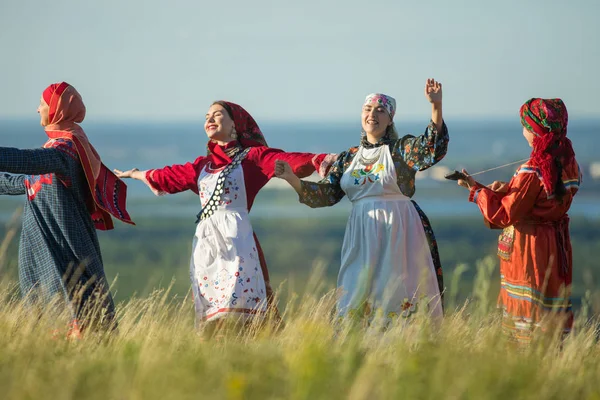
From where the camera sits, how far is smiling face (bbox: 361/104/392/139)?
7469 millimetres

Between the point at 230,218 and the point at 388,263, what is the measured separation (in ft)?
3.86

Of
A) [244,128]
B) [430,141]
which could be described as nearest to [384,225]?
[430,141]

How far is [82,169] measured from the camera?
733 cm

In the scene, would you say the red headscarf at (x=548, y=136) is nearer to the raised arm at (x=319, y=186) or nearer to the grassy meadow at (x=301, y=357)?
the grassy meadow at (x=301, y=357)

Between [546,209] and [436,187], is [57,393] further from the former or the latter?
A: [436,187]

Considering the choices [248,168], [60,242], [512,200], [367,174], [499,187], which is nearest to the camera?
[512,200]

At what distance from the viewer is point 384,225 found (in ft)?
24.1

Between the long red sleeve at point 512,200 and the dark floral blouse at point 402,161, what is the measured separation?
1.52ft

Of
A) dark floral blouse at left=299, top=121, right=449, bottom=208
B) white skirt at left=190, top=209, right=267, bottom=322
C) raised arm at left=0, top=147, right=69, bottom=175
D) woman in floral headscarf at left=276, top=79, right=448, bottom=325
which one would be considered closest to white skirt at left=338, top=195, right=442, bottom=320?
woman in floral headscarf at left=276, top=79, right=448, bottom=325

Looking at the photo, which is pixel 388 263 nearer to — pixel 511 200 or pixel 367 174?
pixel 367 174

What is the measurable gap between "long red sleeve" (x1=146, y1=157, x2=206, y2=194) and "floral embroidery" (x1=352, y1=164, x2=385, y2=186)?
1.23 m

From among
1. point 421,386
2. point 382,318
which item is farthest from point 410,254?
point 421,386

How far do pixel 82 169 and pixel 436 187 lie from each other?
6740cm

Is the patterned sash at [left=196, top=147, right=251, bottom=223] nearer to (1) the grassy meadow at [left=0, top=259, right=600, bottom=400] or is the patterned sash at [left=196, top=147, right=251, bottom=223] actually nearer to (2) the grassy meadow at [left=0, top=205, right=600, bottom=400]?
(2) the grassy meadow at [left=0, top=205, right=600, bottom=400]
